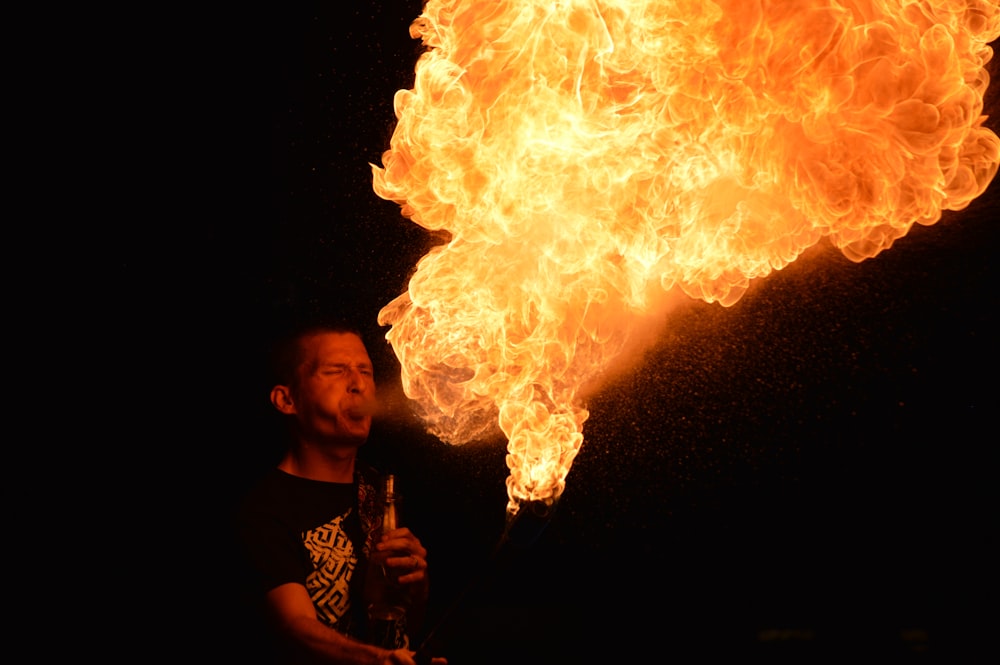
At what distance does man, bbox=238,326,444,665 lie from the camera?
6.68ft

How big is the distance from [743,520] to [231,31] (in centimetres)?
313

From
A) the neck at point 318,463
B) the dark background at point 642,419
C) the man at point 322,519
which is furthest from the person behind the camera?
the dark background at point 642,419

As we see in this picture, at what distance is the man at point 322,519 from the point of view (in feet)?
6.68

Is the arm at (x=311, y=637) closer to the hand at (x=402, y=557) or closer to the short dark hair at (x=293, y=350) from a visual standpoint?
the hand at (x=402, y=557)

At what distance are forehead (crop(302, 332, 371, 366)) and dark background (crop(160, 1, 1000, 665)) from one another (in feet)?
1.10

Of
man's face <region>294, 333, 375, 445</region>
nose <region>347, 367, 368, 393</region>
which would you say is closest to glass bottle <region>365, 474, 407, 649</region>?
man's face <region>294, 333, 375, 445</region>

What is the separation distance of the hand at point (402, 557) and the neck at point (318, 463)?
1.63ft

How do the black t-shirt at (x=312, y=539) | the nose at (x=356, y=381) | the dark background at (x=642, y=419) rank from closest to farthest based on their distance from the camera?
the black t-shirt at (x=312, y=539), the nose at (x=356, y=381), the dark background at (x=642, y=419)

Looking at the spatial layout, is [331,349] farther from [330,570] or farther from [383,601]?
[383,601]

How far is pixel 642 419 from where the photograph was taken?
3457 mm

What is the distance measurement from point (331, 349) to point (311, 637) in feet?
3.48

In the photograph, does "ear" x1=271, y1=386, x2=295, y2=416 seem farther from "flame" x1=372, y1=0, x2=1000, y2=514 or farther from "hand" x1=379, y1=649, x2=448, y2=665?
"hand" x1=379, y1=649, x2=448, y2=665

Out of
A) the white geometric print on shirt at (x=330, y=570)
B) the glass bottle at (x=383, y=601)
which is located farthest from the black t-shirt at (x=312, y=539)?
the glass bottle at (x=383, y=601)

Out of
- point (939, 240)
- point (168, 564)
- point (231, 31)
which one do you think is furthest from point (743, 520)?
point (231, 31)
